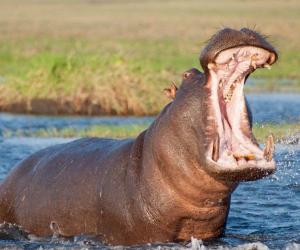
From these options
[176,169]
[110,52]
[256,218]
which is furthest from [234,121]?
[110,52]

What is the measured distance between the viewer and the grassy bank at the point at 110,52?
57.9 ft

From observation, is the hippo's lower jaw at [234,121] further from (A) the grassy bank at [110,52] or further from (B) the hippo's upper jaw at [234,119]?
(A) the grassy bank at [110,52]

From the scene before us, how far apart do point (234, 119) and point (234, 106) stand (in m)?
0.08

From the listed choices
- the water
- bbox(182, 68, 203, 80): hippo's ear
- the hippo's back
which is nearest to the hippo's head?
bbox(182, 68, 203, 80): hippo's ear

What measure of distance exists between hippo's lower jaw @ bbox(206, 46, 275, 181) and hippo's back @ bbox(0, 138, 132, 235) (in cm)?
100

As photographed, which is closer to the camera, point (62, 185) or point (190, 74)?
point (190, 74)

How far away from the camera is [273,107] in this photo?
17297 millimetres

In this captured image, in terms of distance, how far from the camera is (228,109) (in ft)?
18.6

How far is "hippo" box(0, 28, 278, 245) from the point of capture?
544 cm

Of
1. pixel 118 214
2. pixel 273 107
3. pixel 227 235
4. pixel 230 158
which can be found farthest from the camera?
pixel 273 107

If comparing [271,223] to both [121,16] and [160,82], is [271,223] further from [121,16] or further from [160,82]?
[121,16]

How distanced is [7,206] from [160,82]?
1126 centimetres

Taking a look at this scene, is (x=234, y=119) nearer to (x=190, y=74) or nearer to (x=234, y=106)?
(x=234, y=106)

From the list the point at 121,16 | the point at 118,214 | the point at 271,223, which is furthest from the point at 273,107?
the point at 121,16
